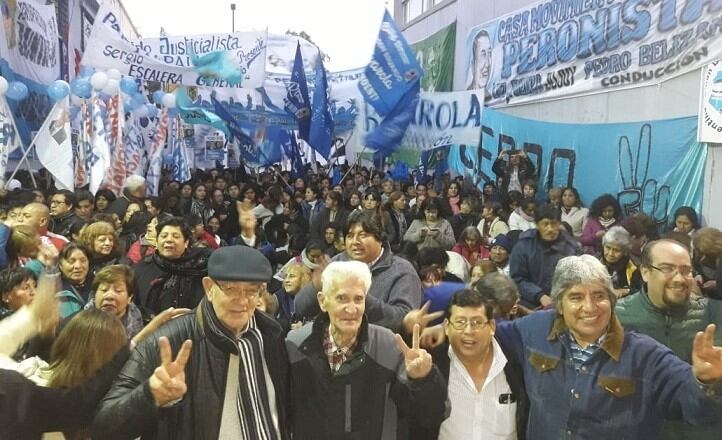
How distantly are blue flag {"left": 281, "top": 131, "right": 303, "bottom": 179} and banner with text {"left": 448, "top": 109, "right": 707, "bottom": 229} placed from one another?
15.6 ft

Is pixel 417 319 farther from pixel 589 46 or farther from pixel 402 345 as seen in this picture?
pixel 589 46

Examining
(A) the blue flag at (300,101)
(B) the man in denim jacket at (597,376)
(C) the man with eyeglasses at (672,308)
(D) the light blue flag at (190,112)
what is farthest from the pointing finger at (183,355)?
(D) the light blue flag at (190,112)

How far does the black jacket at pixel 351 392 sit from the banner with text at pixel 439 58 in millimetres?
15330

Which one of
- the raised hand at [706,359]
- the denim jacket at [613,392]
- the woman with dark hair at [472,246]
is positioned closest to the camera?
the raised hand at [706,359]

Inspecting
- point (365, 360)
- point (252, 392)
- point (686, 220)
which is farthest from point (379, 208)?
point (252, 392)

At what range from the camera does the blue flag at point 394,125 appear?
39.7 ft

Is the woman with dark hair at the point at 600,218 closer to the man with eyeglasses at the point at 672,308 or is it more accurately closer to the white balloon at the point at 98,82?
the man with eyeglasses at the point at 672,308

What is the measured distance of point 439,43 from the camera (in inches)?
720

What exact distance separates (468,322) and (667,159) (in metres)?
6.58

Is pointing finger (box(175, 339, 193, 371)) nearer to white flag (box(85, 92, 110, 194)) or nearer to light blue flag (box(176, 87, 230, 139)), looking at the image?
white flag (box(85, 92, 110, 194))

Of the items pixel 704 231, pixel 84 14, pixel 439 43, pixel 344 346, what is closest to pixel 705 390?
pixel 344 346

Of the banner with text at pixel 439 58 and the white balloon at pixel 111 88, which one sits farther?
the banner with text at pixel 439 58

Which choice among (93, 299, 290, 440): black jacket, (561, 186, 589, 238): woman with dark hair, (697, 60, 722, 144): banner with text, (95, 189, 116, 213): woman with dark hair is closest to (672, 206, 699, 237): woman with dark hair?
(697, 60, 722, 144): banner with text

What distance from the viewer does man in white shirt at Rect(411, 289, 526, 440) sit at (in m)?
2.81
